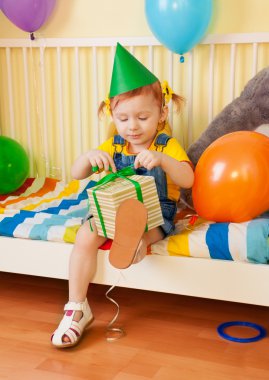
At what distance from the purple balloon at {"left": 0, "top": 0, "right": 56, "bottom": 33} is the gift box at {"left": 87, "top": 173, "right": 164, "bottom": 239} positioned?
3.27 feet

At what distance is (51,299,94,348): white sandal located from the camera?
4.96 feet

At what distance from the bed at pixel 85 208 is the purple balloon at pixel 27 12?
12 centimetres

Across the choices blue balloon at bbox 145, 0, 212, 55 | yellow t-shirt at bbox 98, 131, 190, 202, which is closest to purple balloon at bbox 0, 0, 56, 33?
blue balloon at bbox 145, 0, 212, 55

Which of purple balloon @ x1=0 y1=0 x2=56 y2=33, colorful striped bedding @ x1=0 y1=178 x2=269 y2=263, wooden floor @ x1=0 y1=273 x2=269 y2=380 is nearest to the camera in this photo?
wooden floor @ x1=0 y1=273 x2=269 y2=380

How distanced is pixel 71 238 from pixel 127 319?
0.30 metres

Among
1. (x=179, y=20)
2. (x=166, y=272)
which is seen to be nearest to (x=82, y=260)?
(x=166, y=272)

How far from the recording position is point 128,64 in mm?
1609

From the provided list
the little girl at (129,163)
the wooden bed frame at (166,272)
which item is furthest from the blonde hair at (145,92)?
the wooden bed frame at (166,272)

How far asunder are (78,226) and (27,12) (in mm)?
987

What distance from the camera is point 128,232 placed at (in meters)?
1.42

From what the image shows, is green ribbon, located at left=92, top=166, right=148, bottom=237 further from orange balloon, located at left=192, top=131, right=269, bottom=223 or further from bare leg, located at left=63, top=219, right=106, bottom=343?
orange balloon, located at left=192, top=131, right=269, bottom=223

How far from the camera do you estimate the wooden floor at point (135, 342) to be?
1.39m

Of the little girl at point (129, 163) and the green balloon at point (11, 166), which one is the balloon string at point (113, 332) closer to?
the little girl at point (129, 163)

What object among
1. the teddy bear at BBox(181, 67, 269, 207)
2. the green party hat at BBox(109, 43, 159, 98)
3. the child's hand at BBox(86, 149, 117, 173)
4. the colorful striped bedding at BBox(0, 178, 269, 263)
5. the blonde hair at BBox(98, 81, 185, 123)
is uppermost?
the green party hat at BBox(109, 43, 159, 98)
